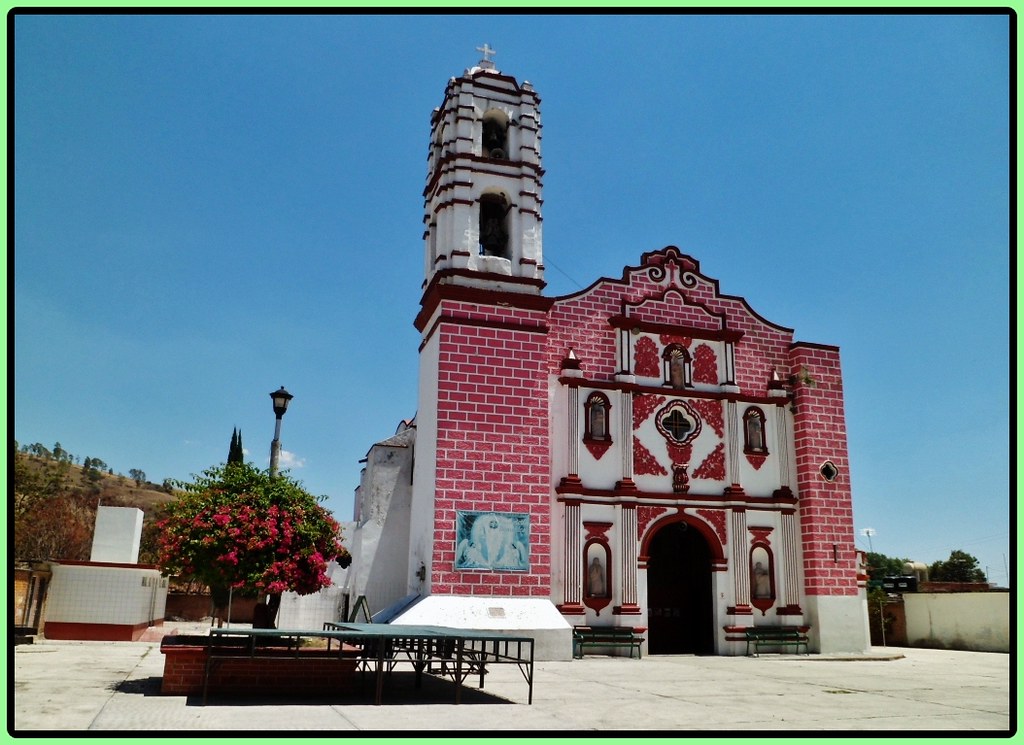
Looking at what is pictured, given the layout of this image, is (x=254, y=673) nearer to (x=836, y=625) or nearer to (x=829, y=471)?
(x=836, y=625)

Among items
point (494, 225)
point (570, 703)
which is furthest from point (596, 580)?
point (494, 225)

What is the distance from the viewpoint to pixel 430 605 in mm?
18375

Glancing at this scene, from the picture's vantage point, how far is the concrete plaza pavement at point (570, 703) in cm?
916

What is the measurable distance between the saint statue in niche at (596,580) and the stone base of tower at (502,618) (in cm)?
157

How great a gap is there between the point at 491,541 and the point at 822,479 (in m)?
9.50

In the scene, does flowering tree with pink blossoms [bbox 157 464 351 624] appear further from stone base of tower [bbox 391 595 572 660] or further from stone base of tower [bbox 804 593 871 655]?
stone base of tower [bbox 804 593 871 655]

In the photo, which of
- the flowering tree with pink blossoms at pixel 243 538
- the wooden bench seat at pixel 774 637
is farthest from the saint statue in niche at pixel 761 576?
the flowering tree with pink blossoms at pixel 243 538

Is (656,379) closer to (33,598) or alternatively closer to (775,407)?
(775,407)

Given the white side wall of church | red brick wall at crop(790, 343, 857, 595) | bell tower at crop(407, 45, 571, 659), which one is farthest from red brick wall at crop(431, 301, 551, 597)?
red brick wall at crop(790, 343, 857, 595)

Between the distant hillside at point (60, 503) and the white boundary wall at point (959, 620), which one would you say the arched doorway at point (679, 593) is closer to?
the white boundary wall at point (959, 620)

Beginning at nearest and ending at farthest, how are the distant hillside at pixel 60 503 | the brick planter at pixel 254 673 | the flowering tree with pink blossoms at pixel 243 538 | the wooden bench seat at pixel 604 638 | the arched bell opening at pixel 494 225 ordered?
the brick planter at pixel 254 673 < the flowering tree with pink blossoms at pixel 243 538 < the wooden bench seat at pixel 604 638 < the arched bell opening at pixel 494 225 < the distant hillside at pixel 60 503

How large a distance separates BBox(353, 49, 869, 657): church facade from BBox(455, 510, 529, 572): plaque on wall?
0.11 feet

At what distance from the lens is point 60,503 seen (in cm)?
4544

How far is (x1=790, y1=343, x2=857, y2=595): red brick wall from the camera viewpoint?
22188 millimetres
